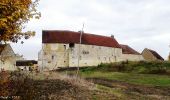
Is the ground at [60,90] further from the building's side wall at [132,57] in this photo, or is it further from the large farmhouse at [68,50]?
the building's side wall at [132,57]

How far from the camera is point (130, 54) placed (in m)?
115

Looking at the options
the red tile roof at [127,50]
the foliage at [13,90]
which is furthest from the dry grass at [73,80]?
the red tile roof at [127,50]

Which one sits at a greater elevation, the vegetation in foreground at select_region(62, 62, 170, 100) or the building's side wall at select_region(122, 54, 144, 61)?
the building's side wall at select_region(122, 54, 144, 61)

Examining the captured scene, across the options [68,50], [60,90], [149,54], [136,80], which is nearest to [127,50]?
[149,54]

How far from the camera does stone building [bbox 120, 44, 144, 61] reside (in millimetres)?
114000

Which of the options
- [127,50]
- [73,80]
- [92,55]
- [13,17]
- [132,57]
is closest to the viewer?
[13,17]

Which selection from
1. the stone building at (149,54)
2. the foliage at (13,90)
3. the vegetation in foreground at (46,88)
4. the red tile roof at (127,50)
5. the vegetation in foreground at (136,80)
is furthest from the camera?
the stone building at (149,54)

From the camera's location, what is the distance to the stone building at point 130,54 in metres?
114

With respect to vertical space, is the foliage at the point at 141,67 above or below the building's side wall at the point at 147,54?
below

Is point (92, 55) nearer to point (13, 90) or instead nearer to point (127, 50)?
point (127, 50)

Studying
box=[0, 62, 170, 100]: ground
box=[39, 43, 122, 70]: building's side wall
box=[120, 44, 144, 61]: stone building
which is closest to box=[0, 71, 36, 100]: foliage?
box=[0, 62, 170, 100]: ground

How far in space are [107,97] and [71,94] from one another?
2.17 m

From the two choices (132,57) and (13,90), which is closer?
(13,90)

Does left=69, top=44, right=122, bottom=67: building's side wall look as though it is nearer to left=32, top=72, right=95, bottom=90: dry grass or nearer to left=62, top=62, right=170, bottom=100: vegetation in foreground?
left=62, top=62, right=170, bottom=100: vegetation in foreground
